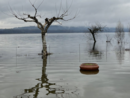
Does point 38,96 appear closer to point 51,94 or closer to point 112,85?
point 51,94

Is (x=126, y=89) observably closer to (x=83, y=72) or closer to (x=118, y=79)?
(x=118, y=79)

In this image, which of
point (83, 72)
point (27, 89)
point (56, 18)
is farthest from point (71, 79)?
point (56, 18)

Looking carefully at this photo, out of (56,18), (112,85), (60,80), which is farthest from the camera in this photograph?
(56,18)

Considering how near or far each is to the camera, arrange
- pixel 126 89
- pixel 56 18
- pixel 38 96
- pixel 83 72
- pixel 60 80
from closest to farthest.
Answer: pixel 38 96 < pixel 126 89 < pixel 60 80 < pixel 83 72 < pixel 56 18

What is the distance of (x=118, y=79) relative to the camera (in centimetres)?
897

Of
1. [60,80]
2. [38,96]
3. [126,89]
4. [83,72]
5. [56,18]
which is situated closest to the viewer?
[38,96]

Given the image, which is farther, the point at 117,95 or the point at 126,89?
the point at 126,89

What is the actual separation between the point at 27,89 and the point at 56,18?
11653 millimetres

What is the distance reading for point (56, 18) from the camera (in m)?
18.0

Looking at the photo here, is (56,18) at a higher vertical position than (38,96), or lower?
higher

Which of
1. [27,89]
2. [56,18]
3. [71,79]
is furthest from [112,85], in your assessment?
[56,18]

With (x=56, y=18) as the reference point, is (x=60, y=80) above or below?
below

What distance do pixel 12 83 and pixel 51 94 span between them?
2.52 meters

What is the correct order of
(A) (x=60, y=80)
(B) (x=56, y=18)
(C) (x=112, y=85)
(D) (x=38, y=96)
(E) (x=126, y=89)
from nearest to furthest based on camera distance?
(D) (x=38, y=96), (E) (x=126, y=89), (C) (x=112, y=85), (A) (x=60, y=80), (B) (x=56, y=18)
